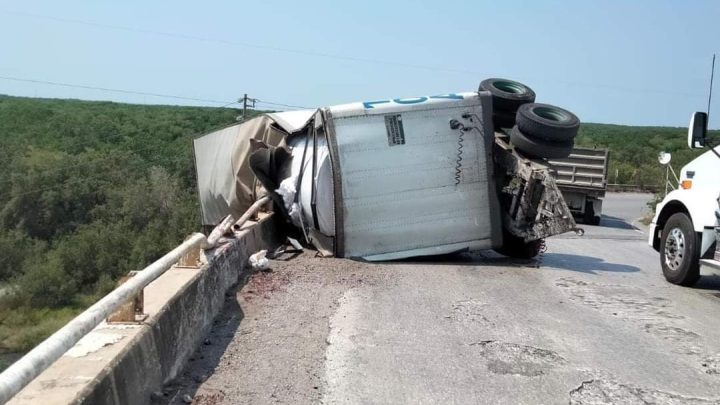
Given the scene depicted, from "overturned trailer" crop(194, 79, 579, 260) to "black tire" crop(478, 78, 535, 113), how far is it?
0.43 m

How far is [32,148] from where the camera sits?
59031mm

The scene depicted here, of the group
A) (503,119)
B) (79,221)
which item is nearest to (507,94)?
(503,119)

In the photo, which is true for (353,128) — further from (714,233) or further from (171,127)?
(171,127)

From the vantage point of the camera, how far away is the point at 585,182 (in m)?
22.9

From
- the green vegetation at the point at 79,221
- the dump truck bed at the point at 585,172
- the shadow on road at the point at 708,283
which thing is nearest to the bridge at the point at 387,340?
the shadow on road at the point at 708,283

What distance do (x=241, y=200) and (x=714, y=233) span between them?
8.61 meters

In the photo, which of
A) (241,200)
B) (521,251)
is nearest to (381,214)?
(521,251)

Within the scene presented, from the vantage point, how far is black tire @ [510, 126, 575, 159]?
10.8 meters

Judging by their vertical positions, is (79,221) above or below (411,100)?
below

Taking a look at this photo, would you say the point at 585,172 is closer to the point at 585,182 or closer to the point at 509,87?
the point at 585,182

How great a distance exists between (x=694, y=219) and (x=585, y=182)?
14.0 metres

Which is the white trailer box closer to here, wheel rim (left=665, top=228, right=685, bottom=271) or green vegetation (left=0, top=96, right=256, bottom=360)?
wheel rim (left=665, top=228, right=685, bottom=271)

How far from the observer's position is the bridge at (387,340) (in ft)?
15.6

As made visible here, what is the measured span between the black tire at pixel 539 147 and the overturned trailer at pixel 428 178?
0.02 m
